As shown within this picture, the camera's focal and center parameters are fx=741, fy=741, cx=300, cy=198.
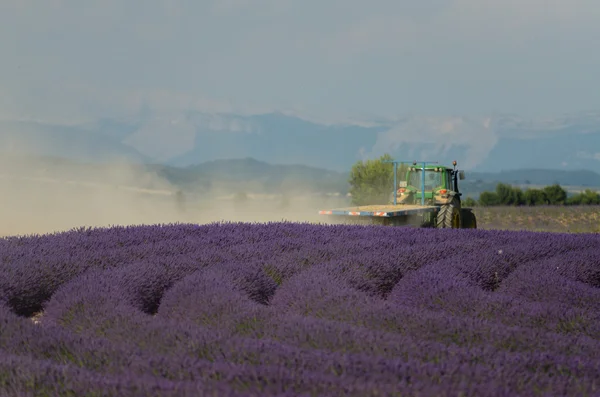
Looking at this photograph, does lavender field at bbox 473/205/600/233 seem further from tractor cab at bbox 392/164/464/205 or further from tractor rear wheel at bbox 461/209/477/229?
tractor cab at bbox 392/164/464/205

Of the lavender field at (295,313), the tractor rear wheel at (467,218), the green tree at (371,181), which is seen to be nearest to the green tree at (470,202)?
the green tree at (371,181)

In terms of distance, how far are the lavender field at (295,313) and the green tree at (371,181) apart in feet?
54.8

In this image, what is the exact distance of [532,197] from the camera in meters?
32.8

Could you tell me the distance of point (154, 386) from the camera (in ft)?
9.52

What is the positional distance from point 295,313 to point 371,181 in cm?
2199

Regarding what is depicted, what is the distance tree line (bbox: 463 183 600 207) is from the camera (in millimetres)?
32438

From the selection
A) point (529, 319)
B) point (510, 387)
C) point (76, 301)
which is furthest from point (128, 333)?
point (529, 319)

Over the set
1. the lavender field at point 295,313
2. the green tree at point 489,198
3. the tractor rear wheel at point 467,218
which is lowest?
the lavender field at point 295,313

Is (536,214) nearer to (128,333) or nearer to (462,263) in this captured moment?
(462,263)

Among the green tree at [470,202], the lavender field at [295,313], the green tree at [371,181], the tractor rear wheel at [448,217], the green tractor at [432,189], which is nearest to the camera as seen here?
the lavender field at [295,313]

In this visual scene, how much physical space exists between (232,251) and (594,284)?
3.37 m

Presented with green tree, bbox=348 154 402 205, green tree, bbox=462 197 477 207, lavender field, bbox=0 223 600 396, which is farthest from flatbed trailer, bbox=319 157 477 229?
green tree, bbox=462 197 477 207

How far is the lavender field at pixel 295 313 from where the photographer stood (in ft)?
10.2

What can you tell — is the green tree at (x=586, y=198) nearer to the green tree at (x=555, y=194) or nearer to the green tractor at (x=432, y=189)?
the green tree at (x=555, y=194)
